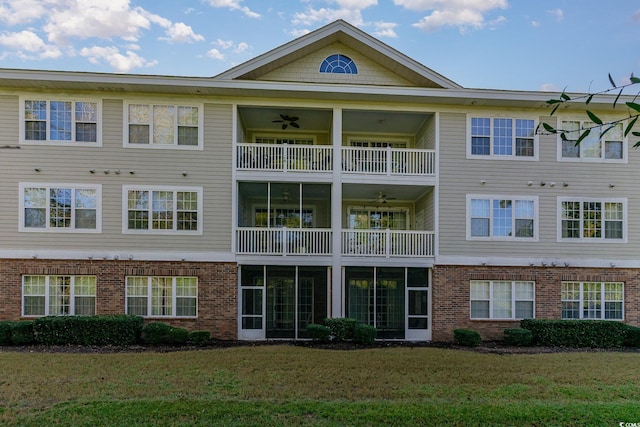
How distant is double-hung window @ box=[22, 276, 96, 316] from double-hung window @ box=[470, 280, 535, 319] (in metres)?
13.0

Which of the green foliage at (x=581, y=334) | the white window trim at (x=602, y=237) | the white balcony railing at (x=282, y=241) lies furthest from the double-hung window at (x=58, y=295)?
the white window trim at (x=602, y=237)

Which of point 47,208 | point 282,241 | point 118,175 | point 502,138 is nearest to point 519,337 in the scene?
point 502,138

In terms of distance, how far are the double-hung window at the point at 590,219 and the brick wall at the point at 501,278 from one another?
127 centimetres

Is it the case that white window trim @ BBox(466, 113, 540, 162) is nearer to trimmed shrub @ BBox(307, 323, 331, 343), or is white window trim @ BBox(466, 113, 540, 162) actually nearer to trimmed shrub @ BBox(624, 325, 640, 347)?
trimmed shrub @ BBox(624, 325, 640, 347)

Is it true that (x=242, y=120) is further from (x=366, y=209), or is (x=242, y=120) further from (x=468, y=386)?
(x=468, y=386)

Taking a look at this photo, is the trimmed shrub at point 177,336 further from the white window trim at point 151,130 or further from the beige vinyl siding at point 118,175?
the white window trim at point 151,130

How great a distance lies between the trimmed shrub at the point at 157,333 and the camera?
13.9m

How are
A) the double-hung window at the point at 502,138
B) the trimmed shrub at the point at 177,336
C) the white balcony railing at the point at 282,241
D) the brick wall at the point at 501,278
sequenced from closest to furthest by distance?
the trimmed shrub at the point at 177,336 → the white balcony railing at the point at 282,241 → the brick wall at the point at 501,278 → the double-hung window at the point at 502,138

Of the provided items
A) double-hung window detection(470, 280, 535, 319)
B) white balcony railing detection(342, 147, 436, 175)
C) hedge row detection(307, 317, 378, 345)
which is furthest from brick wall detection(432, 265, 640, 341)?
white balcony railing detection(342, 147, 436, 175)

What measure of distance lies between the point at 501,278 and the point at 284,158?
8.61 metres

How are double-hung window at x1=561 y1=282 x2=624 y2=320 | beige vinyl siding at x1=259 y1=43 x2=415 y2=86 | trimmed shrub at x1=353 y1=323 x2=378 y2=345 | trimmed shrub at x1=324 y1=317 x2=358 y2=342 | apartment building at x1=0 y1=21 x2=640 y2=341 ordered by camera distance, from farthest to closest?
double-hung window at x1=561 y1=282 x2=624 y2=320
beige vinyl siding at x1=259 y1=43 x2=415 y2=86
apartment building at x1=0 y1=21 x2=640 y2=341
trimmed shrub at x1=324 y1=317 x2=358 y2=342
trimmed shrub at x1=353 y1=323 x2=378 y2=345

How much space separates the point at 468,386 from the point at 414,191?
9.27 metres

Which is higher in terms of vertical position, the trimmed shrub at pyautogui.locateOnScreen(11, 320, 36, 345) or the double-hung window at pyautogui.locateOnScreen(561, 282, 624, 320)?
the double-hung window at pyautogui.locateOnScreen(561, 282, 624, 320)

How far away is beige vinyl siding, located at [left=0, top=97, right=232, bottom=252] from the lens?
1494 centimetres
